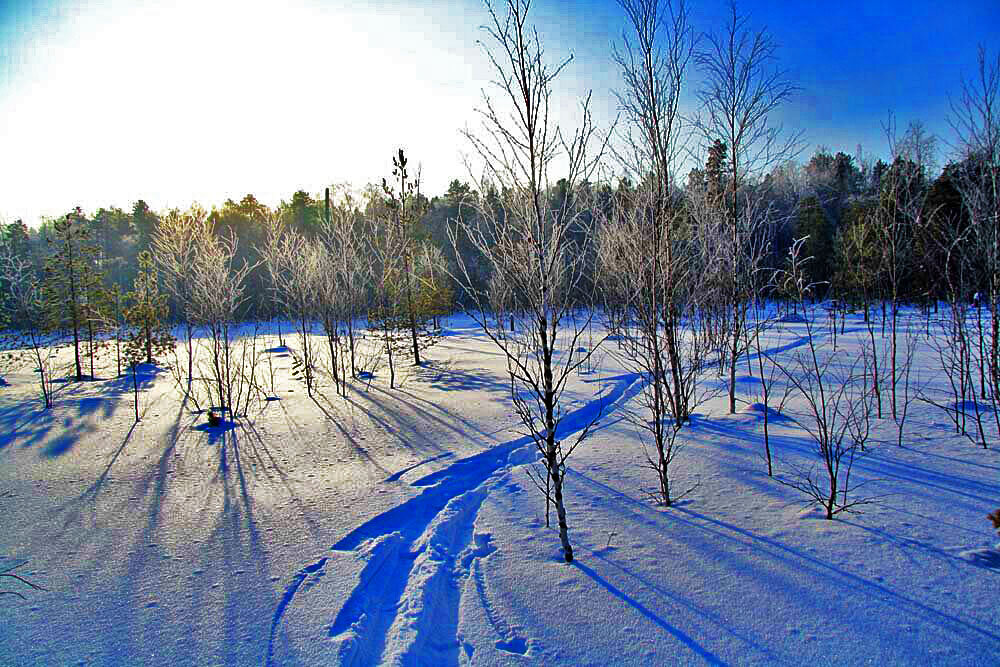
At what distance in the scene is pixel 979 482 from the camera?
3639mm

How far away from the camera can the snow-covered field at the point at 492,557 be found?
7.70ft

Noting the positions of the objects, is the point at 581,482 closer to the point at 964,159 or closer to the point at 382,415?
the point at 382,415

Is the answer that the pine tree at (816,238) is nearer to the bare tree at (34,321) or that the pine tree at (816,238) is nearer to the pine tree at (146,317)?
the pine tree at (146,317)

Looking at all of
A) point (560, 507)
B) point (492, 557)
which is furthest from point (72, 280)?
point (560, 507)

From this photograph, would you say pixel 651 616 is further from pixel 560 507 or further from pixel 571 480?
pixel 571 480

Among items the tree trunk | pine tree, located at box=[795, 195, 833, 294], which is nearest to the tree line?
the tree trunk

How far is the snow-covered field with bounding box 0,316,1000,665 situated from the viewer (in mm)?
2348

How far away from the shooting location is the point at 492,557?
323cm

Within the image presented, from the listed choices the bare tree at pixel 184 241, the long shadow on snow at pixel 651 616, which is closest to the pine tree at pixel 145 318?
the bare tree at pixel 184 241

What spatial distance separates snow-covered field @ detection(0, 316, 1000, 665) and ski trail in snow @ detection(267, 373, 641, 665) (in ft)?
0.05

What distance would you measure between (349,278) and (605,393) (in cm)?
647

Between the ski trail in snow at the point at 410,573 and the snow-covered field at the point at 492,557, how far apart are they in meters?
0.02

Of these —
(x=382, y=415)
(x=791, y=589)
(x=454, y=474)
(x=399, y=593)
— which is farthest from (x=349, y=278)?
(x=791, y=589)

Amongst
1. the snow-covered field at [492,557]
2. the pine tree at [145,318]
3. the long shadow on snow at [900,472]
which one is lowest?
the snow-covered field at [492,557]
